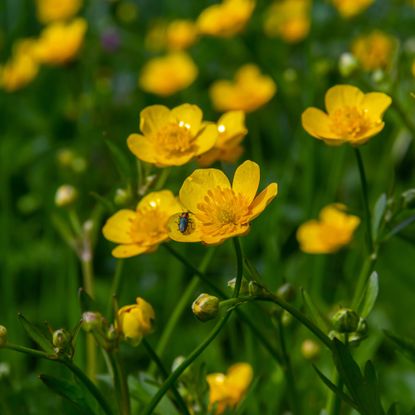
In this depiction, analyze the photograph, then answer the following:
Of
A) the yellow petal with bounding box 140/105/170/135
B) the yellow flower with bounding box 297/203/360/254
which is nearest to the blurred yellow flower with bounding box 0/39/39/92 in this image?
the yellow flower with bounding box 297/203/360/254

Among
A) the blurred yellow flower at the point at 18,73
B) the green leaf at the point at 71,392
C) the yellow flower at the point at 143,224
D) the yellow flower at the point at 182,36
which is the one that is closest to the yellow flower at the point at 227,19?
the yellow flower at the point at 182,36

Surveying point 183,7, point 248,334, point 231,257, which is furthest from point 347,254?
point 183,7

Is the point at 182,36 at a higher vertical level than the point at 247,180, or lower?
lower

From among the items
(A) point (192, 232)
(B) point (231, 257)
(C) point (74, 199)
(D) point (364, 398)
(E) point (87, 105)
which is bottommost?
(B) point (231, 257)

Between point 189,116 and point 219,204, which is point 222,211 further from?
point 189,116

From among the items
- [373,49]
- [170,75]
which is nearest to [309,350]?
[373,49]

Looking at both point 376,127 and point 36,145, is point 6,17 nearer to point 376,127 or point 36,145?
point 36,145
